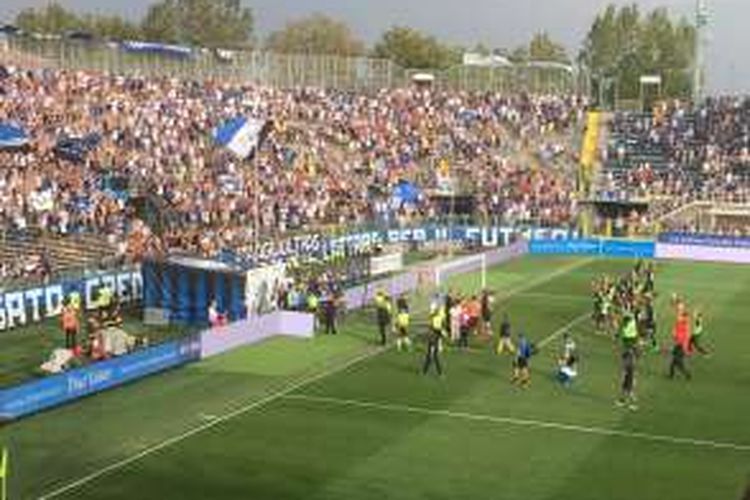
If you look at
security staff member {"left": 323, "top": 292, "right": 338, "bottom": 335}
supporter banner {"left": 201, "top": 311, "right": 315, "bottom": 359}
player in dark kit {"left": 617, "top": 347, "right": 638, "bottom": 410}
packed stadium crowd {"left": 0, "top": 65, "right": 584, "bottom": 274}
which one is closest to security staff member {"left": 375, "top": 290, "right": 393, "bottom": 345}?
security staff member {"left": 323, "top": 292, "right": 338, "bottom": 335}

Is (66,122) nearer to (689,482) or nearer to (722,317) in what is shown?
(722,317)

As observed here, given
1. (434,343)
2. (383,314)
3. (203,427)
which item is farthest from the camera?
(383,314)

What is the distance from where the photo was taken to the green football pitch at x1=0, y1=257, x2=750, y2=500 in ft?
81.3

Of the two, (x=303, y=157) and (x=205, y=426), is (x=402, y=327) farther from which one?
(x=303, y=157)

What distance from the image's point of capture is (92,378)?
3173cm

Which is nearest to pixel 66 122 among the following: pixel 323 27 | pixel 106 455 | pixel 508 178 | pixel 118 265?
pixel 118 265

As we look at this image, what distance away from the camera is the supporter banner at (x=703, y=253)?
67.3 meters

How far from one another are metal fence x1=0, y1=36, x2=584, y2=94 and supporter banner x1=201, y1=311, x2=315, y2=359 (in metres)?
31.0

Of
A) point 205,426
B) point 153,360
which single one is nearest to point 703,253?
point 153,360

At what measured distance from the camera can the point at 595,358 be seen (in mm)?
37875

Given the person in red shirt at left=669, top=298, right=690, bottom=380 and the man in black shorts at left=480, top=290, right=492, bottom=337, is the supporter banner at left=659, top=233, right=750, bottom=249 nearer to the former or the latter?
the man in black shorts at left=480, top=290, right=492, bottom=337

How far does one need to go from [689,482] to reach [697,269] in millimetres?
39516

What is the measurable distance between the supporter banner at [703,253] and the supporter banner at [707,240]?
7.9 inches

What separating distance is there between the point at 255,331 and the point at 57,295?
28.3 ft
